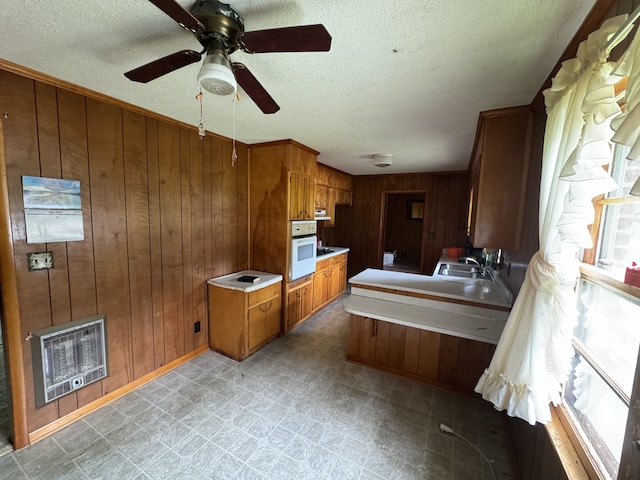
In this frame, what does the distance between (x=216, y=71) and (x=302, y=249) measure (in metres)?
2.43

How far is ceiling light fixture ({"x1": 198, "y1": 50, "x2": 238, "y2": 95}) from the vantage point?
107 cm

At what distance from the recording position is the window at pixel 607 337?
2.79ft

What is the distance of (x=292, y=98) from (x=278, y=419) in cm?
240

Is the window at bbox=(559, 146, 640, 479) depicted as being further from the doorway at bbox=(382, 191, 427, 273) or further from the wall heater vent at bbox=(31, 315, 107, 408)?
the doorway at bbox=(382, 191, 427, 273)

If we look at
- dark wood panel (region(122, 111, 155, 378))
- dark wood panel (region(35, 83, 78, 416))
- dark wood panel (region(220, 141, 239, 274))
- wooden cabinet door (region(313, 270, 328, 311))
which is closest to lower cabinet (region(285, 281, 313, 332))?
wooden cabinet door (region(313, 270, 328, 311))

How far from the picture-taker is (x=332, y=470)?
5.10 ft

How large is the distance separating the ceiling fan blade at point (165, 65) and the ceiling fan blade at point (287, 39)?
244 millimetres

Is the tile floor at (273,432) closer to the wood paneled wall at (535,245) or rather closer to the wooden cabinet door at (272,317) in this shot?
the wood paneled wall at (535,245)

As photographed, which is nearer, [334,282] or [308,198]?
[308,198]

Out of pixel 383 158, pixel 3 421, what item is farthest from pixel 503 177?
pixel 3 421

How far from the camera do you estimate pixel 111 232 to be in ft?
6.65

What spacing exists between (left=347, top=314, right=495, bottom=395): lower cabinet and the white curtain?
925 millimetres

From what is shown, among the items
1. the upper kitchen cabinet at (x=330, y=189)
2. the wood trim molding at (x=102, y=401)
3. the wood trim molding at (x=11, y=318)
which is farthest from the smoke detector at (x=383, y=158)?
the wood trim molding at (x=11, y=318)

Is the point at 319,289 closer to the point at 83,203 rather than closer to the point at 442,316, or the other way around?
the point at 442,316
